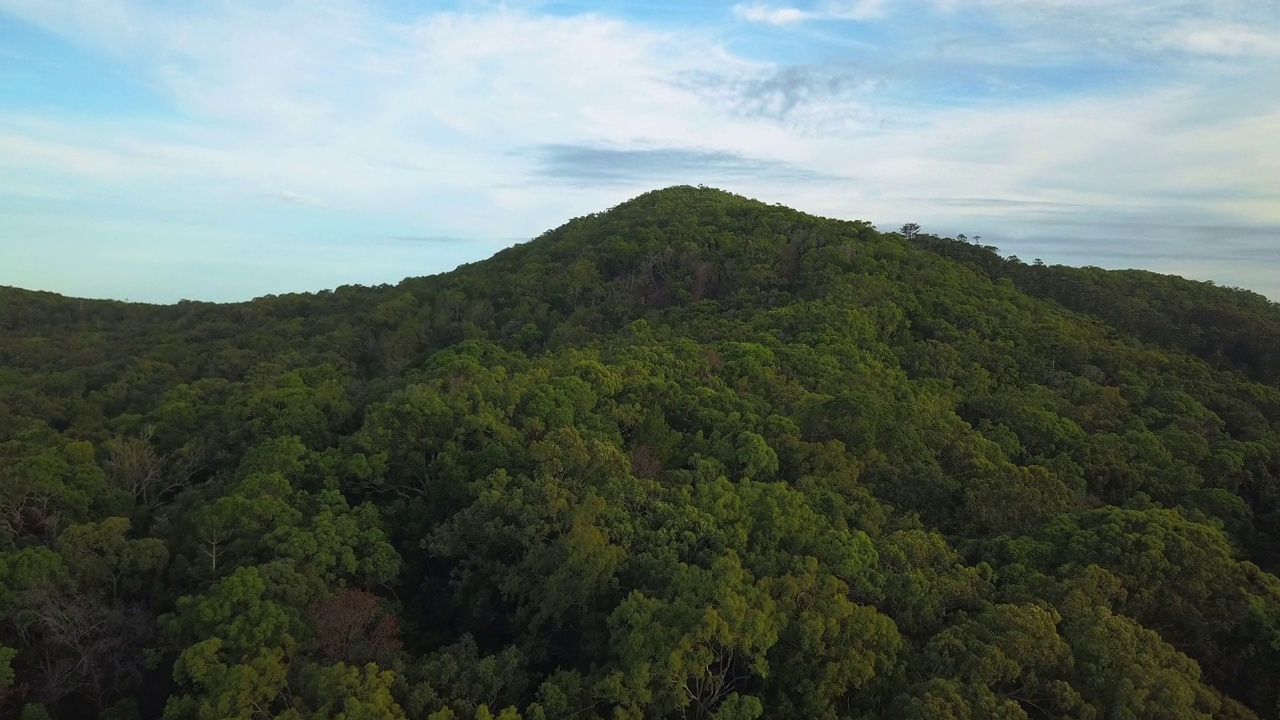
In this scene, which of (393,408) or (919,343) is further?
(919,343)

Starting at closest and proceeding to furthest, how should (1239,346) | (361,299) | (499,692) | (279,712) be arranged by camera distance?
1. (279,712)
2. (499,692)
3. (1239,346)
4. (361,299)

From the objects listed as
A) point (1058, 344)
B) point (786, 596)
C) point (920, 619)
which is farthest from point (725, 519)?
point (1058, 344)

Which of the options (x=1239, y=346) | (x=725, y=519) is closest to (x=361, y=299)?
(x=725, y=519)

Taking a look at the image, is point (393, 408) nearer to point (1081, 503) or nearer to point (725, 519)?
point (725, 519)

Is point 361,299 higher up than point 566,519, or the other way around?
point 361,299

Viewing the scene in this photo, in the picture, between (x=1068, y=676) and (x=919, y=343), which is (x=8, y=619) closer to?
(x=1068, y=676)

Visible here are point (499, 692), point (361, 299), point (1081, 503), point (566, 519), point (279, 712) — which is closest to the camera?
point (279, 712)

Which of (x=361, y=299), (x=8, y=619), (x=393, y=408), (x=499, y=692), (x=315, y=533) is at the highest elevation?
(x=361, y=299)
